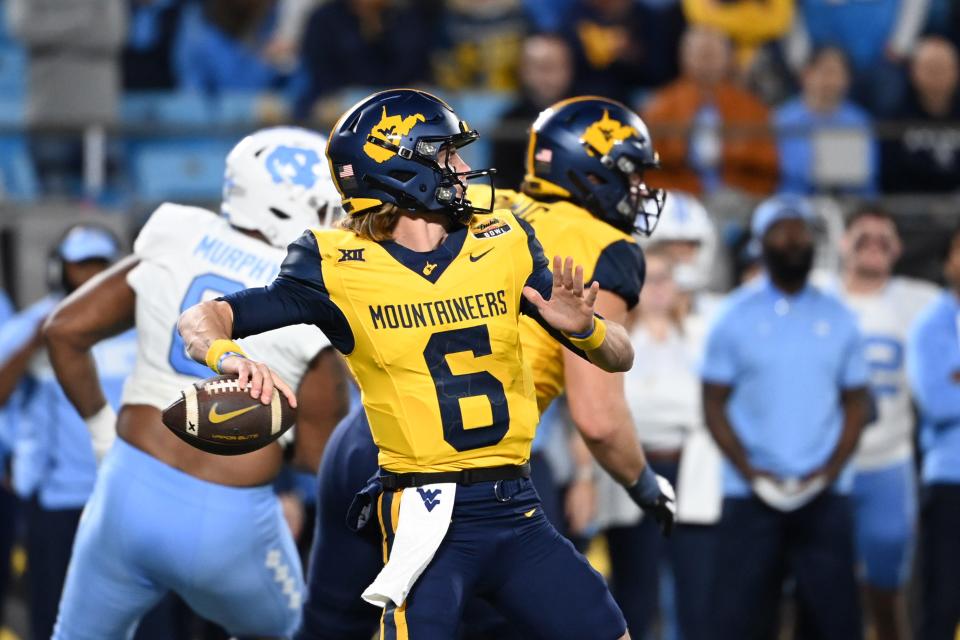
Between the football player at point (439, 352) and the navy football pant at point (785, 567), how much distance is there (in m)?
3.07

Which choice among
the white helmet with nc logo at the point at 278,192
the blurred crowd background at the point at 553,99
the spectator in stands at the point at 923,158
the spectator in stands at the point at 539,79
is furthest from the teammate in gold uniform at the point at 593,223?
the spectator in stands at the point at 923,158

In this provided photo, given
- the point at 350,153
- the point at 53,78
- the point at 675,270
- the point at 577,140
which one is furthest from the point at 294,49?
the point at 350,153

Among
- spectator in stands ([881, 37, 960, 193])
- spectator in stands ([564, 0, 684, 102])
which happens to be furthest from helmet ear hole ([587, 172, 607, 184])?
spectator in stands ([564, 0, 684, 102])

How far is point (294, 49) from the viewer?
11312 mm

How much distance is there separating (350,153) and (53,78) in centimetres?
592

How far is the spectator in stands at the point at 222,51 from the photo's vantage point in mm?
10992

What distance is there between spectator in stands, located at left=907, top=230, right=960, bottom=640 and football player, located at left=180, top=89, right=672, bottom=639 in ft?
11.7

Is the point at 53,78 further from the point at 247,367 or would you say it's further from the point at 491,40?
the point at 247,367

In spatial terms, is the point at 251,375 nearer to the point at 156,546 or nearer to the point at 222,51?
the point at 156,546

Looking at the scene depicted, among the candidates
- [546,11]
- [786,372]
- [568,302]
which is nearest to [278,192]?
[568,302]

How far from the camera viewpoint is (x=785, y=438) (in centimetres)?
720

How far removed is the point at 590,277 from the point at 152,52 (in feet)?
22.2

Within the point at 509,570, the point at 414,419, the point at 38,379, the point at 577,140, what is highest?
the point at 577,140

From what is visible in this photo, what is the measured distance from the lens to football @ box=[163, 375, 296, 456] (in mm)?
3908
